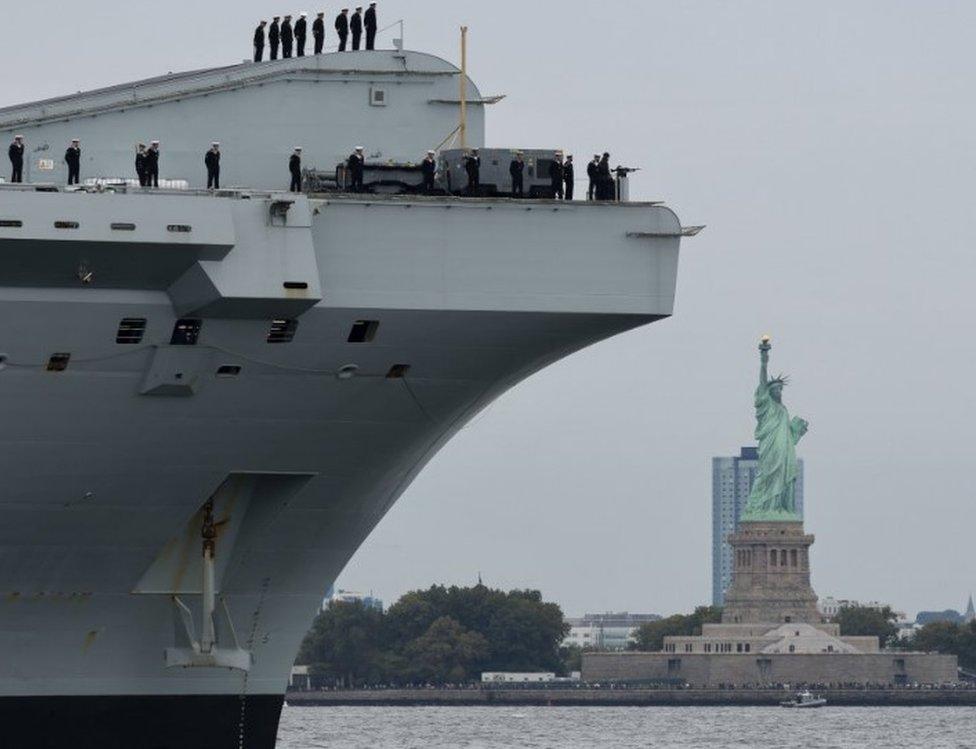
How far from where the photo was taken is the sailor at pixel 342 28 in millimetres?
34906

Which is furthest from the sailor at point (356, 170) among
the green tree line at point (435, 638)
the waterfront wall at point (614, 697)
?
the green tree line at point (435, 638)

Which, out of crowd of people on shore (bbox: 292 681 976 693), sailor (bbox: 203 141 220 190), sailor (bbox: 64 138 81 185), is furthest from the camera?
crowd of people on shore (bbox: 292 681 976 693)

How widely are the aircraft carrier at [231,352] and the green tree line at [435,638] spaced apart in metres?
152

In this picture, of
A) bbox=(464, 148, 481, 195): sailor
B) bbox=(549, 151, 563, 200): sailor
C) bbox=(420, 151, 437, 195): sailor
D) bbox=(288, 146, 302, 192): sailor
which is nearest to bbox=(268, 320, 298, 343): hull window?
bbox=(288, 146, 302, 192): sailor

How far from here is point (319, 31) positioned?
116 feet

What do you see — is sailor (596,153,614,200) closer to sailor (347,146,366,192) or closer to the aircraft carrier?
the aircraft carrier

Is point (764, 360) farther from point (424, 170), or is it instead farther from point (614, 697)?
point (424, 170)

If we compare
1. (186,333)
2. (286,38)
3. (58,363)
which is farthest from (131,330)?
(286,38)

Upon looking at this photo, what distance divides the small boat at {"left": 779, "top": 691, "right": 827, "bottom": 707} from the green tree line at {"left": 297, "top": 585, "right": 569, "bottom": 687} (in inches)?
1000

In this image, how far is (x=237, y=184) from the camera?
34.1 m

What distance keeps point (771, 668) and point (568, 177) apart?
157 metres

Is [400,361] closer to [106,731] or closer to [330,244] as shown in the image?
[330,244]

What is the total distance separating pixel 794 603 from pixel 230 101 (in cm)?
15874

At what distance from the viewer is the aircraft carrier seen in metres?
29.8
